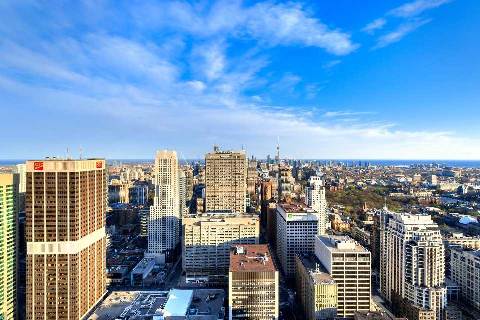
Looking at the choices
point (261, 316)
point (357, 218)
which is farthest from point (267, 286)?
point (357, 218)

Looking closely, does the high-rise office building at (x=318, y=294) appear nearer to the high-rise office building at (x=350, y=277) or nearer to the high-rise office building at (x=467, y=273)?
the high-rise office building at (x=350, y=277)

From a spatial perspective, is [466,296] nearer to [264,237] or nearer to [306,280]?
[306,280]

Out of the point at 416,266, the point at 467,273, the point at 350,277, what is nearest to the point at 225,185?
the point at 350,277

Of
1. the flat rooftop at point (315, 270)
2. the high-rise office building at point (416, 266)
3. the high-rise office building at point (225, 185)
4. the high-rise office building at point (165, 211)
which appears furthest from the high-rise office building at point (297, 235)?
the high-rise office building at point (225, 185)

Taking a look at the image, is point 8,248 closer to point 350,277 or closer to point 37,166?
point 37,166

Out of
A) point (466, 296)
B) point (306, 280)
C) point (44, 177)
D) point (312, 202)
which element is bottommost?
point (466, 296)

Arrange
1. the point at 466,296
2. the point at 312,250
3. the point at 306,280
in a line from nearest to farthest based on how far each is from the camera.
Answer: the point at 306,280 < the point at 466,296 < the point at 312,250
